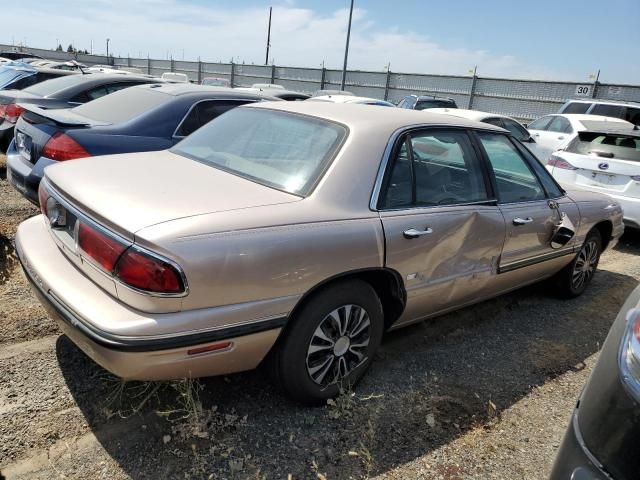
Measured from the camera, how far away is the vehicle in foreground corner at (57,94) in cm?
709

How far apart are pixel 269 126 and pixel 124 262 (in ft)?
4.91

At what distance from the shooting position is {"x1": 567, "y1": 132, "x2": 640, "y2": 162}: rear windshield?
22.1 feet

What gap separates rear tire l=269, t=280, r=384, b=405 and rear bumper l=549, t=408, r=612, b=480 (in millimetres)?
1209

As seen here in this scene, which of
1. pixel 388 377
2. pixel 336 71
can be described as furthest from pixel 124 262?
pixel 336 71

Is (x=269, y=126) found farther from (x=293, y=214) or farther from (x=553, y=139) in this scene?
(x=553, y=139)

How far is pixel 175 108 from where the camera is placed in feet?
17.0

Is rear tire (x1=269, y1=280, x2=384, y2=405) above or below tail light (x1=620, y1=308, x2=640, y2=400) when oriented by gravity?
below

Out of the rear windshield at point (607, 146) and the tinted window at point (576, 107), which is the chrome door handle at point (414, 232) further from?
the tinted window at point (576, 107)

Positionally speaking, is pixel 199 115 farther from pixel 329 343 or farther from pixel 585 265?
pixel 585 265

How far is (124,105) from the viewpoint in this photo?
17.9 ft

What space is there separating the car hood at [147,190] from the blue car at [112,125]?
148 centimetres

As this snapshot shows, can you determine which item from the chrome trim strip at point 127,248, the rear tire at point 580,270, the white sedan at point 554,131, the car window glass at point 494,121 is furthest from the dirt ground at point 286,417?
the white sedan at point 554,131

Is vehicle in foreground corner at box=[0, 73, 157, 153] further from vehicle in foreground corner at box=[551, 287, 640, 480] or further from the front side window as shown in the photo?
vehicle in foreground corner at box=[551, 287, 640, 480]

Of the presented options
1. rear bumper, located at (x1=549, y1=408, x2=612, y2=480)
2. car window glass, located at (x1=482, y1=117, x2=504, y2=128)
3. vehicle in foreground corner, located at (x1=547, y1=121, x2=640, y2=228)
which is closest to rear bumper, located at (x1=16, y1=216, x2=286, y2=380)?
rear bumper, located at (x1=549, y1=408, x2=612, y2=480)
